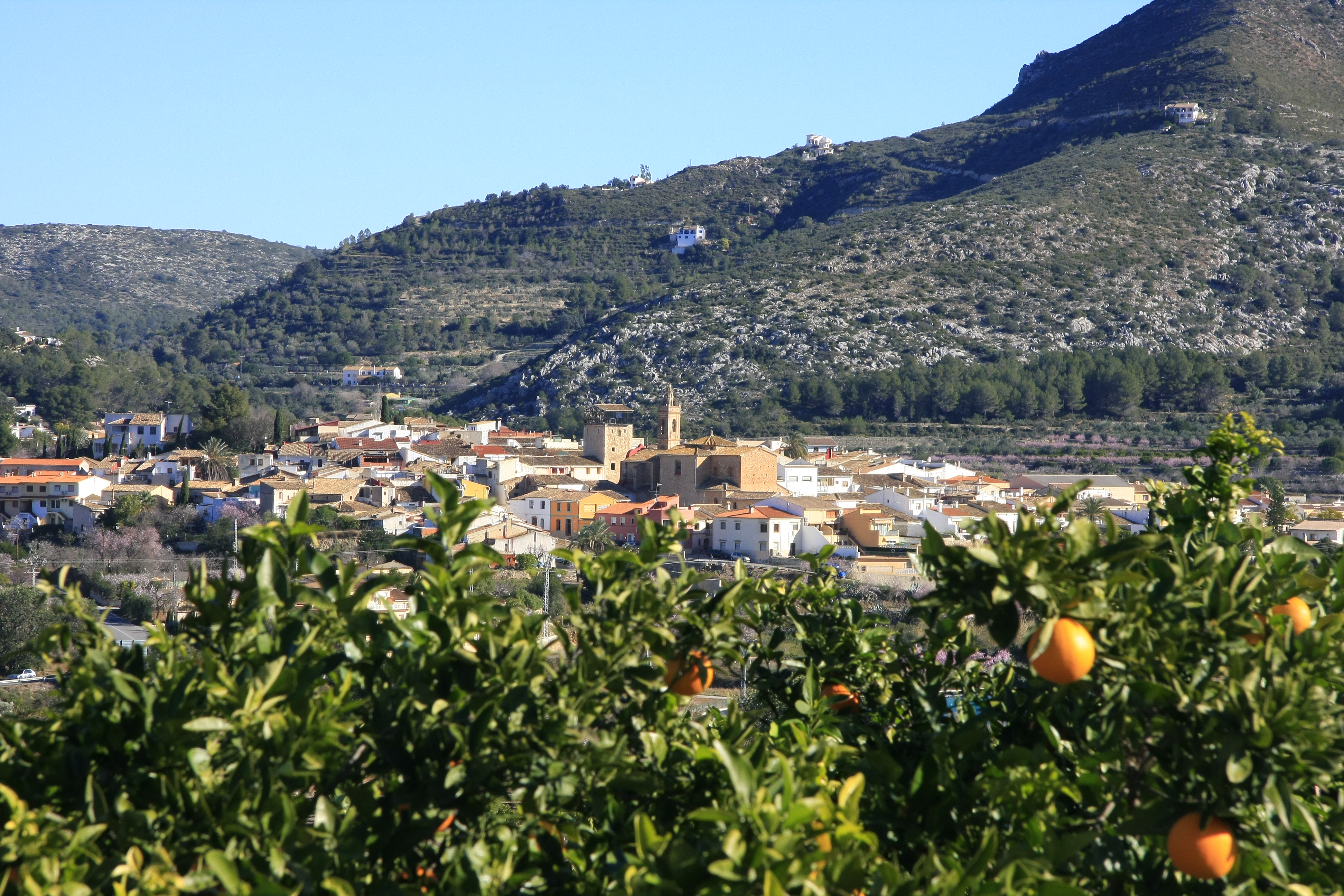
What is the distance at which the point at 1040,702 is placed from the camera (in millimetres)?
2959

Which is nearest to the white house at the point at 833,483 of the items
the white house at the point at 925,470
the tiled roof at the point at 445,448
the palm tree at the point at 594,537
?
the white house at the point at 925,470

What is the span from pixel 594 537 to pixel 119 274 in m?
103

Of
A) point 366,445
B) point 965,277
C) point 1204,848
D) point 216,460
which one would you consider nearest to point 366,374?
point 366,445

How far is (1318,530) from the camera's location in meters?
28.4

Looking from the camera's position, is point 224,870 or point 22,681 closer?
point 224,870

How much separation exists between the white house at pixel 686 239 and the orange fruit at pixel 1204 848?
95.3 metres

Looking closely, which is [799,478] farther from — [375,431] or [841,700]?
[841,700]

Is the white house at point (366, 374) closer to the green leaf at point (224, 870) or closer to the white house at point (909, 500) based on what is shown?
the white house at point (909, 500)

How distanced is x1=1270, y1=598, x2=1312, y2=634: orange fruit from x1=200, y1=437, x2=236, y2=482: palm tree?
4117cm

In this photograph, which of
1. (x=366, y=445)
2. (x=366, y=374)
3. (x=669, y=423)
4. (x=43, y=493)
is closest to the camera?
(x=43, y=493)

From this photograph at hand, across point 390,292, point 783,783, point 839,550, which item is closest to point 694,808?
point 783,783

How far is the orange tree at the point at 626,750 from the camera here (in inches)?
88.7

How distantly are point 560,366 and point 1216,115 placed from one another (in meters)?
A: 41.7

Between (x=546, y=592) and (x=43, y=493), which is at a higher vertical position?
(x=43, y=493)
